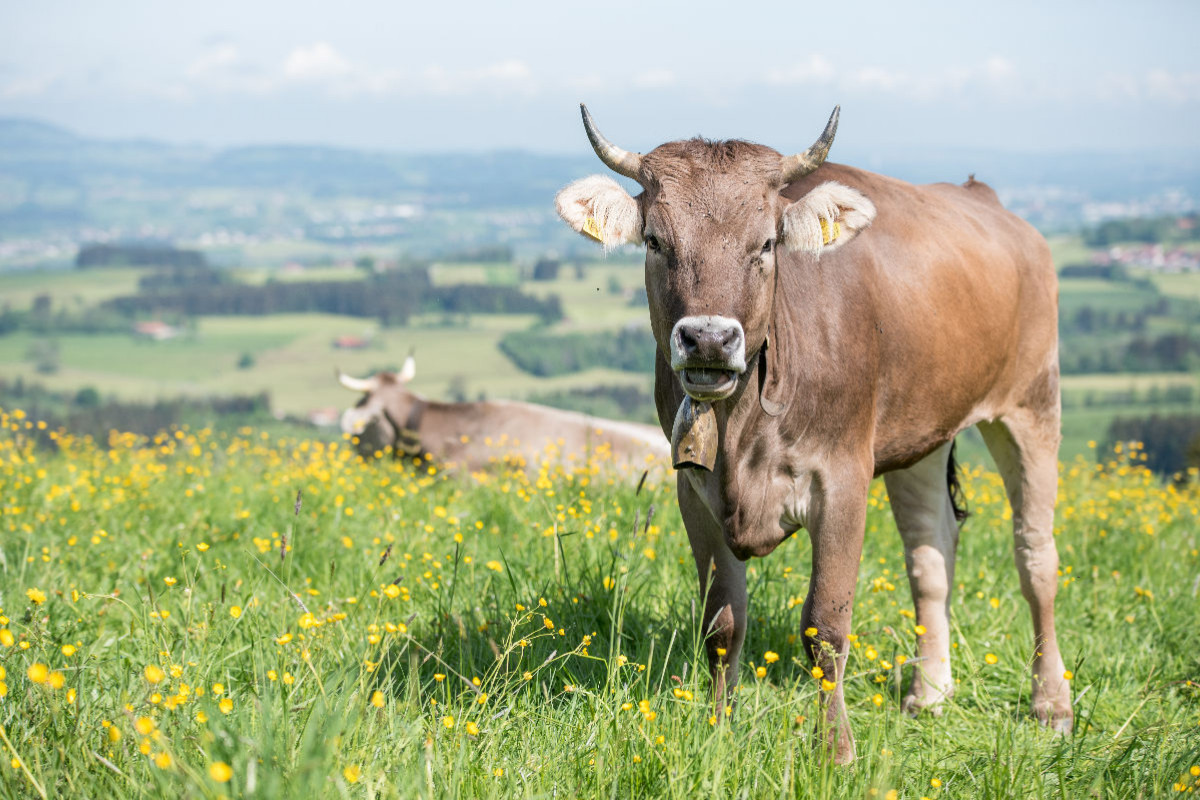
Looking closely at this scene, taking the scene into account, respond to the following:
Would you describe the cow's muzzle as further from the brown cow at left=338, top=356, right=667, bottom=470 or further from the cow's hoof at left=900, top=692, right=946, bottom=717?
the brown cow at left=338, top=356, right=667, bottom=470

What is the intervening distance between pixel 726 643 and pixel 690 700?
943 millimetres

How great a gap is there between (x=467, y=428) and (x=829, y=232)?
978 cm

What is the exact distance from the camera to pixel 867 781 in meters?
2.96

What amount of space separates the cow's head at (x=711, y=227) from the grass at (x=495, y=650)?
100 centimetres

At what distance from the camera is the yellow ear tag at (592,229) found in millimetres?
3888

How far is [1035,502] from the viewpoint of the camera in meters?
5.44

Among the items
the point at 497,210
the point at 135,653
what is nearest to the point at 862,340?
the point at 135,653

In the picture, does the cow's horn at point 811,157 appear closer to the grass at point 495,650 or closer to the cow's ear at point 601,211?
the cow's ear at point 601,211

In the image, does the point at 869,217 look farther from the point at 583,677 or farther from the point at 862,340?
the point at 583,677

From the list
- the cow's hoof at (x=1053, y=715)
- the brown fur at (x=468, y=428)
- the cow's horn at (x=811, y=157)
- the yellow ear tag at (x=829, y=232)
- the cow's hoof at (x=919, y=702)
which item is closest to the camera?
the cow's horn at (x=811, y=157)

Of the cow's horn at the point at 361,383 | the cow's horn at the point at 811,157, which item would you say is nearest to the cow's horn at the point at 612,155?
the cow's horn at the point at 811,157

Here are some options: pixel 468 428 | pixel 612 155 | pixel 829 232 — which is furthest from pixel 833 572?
pixel 468 428

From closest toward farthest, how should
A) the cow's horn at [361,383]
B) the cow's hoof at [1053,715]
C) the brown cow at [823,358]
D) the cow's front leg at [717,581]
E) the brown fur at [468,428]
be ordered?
1. the brown cow at [823,358]
2. the cow's front leg at [717,581]
3. the cow's hoof at [1053,715]
4. the brown fur at [468,428]
5. the cow's horn at [361,383]

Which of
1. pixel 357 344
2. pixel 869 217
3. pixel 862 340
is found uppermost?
pixel 869 217
